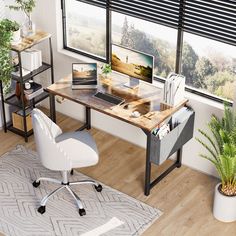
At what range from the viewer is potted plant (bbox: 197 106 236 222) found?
484 centimetres

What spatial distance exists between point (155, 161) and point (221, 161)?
1.98 feet

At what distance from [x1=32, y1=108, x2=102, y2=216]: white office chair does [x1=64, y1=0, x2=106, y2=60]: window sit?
118 centimetres

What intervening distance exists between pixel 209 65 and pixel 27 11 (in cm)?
185

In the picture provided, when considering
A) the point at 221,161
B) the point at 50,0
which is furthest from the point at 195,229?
the point at 50,0

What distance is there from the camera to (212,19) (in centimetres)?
516

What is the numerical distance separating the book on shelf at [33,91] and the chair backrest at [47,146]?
110cm

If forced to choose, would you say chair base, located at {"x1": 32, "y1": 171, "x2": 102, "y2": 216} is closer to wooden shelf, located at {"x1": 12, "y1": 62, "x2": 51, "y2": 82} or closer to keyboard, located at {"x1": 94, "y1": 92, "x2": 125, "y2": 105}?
keyboard, located at {"x1": 94, "y1": 92, "x2": 125, "y2": 105}

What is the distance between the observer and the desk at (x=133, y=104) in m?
5.15

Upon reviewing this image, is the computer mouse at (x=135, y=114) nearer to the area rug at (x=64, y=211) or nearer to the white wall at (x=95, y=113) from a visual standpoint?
the white wall at (x=95, y=113)

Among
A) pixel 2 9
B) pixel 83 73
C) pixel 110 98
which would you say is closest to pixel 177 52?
pixel 110 98

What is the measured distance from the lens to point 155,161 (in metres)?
5.22

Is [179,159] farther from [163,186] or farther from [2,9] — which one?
[2,9]

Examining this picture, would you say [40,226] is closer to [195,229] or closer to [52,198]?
[52,198]

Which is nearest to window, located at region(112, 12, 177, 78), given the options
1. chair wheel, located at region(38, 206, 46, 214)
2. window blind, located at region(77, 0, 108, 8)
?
window blind, located at region(77, 0, 108, 8)
